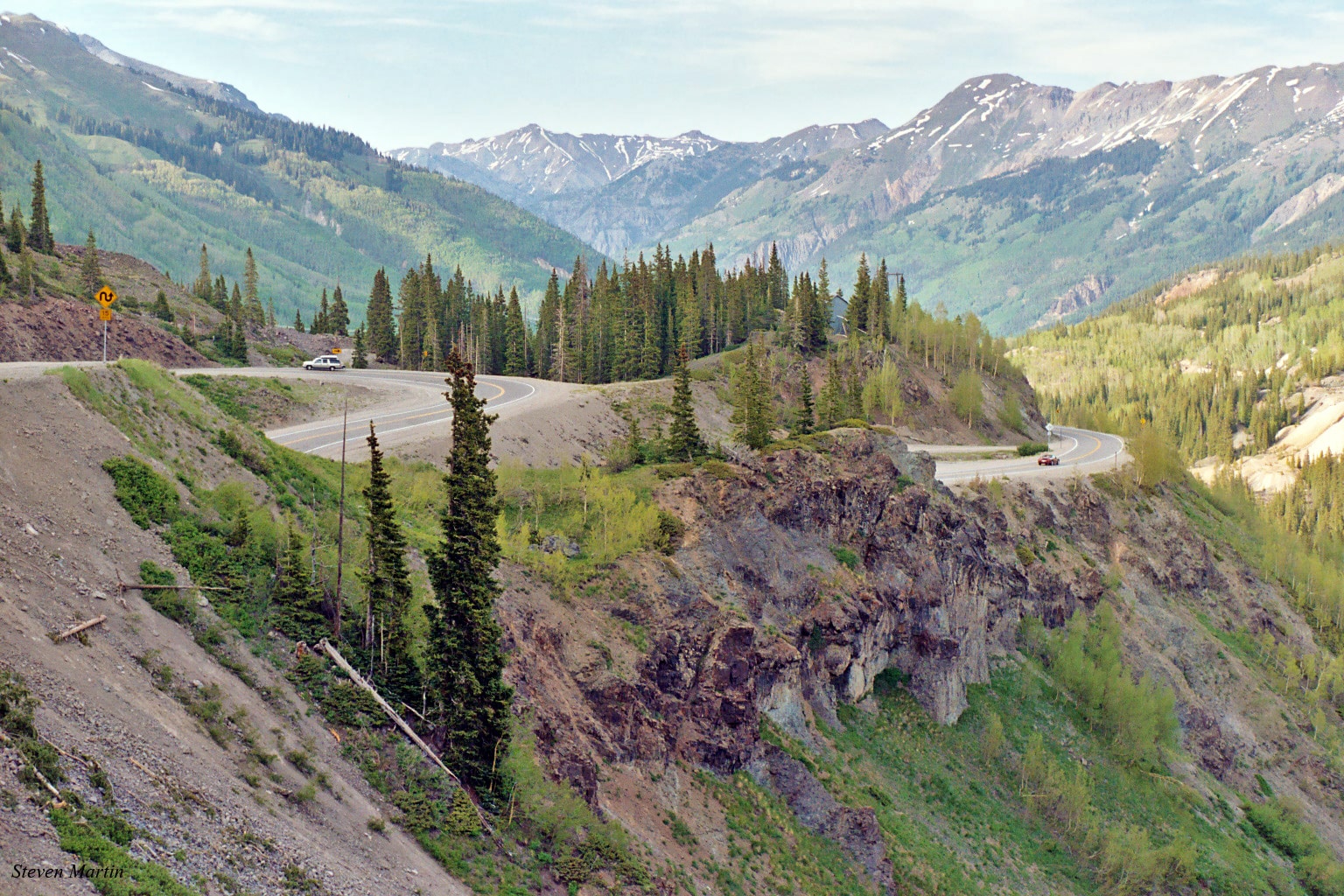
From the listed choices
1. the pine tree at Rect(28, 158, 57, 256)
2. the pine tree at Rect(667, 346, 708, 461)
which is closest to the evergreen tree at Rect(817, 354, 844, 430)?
the pine tree at Rect(667, 346, 708, 461)

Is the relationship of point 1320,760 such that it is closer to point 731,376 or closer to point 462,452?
point 731,376

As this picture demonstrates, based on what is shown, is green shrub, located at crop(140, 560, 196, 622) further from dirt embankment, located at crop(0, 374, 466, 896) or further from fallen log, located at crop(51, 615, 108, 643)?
fallen log, located at crop(51, 615, 108, 643)

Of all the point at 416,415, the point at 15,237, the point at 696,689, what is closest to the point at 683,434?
the point at 416,415

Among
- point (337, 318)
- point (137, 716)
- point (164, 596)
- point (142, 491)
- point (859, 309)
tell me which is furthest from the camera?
point (337, 318)

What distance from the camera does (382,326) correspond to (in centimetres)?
13050

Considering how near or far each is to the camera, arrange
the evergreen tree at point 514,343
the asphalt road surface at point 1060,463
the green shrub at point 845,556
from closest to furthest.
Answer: the green shrub at point 845,556
the asphalt road surface at point 1060,463
the evergreen tree at point 514,343

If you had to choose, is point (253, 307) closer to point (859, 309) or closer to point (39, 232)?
point (39, 232)

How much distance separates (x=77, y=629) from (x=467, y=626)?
40.0 feet

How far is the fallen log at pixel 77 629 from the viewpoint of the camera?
70.1 feet

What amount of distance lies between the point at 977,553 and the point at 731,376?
1383 inches

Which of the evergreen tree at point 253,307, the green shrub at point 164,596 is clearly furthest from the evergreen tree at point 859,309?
the green shrub at point 164,596

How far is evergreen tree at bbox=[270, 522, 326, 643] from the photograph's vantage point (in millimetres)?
28734

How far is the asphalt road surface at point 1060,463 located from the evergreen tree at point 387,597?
64380mm

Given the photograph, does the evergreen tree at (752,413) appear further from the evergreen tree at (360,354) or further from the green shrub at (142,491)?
the evergreen tree at (360,354)
